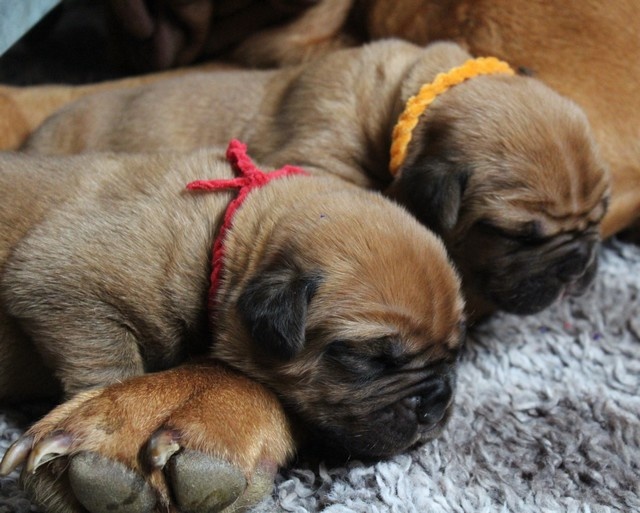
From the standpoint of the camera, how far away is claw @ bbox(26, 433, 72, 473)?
1.70m

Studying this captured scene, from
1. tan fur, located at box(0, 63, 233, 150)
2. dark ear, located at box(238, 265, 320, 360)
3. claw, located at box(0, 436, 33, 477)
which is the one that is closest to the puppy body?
dark ear, located at box(238, 265, 320, 360)

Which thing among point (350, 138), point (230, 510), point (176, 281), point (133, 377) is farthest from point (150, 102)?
point (230, 510)

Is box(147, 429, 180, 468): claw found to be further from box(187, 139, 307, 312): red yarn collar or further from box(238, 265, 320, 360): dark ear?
box(187, 139, 307, 312): red yarn collar

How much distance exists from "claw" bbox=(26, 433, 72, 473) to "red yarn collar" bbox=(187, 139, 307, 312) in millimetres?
500

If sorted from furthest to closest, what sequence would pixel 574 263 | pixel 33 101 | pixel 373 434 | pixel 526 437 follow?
pixel 33 101 → pixel 574 263 → pixel 526 437 → pixel 373 434

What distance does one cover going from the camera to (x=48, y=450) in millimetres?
1708

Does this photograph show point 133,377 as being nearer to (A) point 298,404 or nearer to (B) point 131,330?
(B) point 131,330

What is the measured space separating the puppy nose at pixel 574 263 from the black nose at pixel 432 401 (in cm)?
75

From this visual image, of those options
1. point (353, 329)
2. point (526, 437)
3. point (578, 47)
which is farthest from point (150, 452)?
point (578, 47)

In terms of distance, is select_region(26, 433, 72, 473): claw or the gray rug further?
the gray rug

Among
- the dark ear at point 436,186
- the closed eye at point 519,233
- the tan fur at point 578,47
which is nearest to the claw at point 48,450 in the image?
the dark ear at point 436,186

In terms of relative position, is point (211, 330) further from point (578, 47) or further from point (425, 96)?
point (578, 47)

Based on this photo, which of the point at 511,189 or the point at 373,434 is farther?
the point at 511,189

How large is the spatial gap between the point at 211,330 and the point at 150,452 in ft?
1.58
